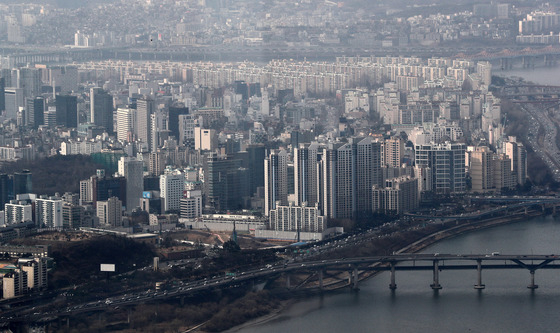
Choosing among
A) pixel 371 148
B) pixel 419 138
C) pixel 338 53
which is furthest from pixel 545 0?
pixel 371 148

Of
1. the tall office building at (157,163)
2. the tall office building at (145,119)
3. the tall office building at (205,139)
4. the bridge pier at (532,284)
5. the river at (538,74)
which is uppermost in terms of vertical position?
the river at (538,74)

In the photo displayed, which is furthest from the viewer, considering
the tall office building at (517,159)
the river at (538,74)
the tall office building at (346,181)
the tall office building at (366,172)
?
the river at (538,74)

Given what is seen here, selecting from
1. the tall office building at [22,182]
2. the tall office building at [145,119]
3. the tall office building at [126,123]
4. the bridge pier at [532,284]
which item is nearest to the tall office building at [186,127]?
the tall office building at [145,119]

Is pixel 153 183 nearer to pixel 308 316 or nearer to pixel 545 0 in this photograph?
pixel 308 316

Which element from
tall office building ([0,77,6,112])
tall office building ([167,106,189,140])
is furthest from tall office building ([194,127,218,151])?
tall office building ([0,77,6,112])

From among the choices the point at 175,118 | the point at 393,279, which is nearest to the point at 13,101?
the point at 175,118

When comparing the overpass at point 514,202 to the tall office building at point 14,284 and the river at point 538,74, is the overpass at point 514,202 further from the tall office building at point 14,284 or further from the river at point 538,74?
the river at point 538,74
